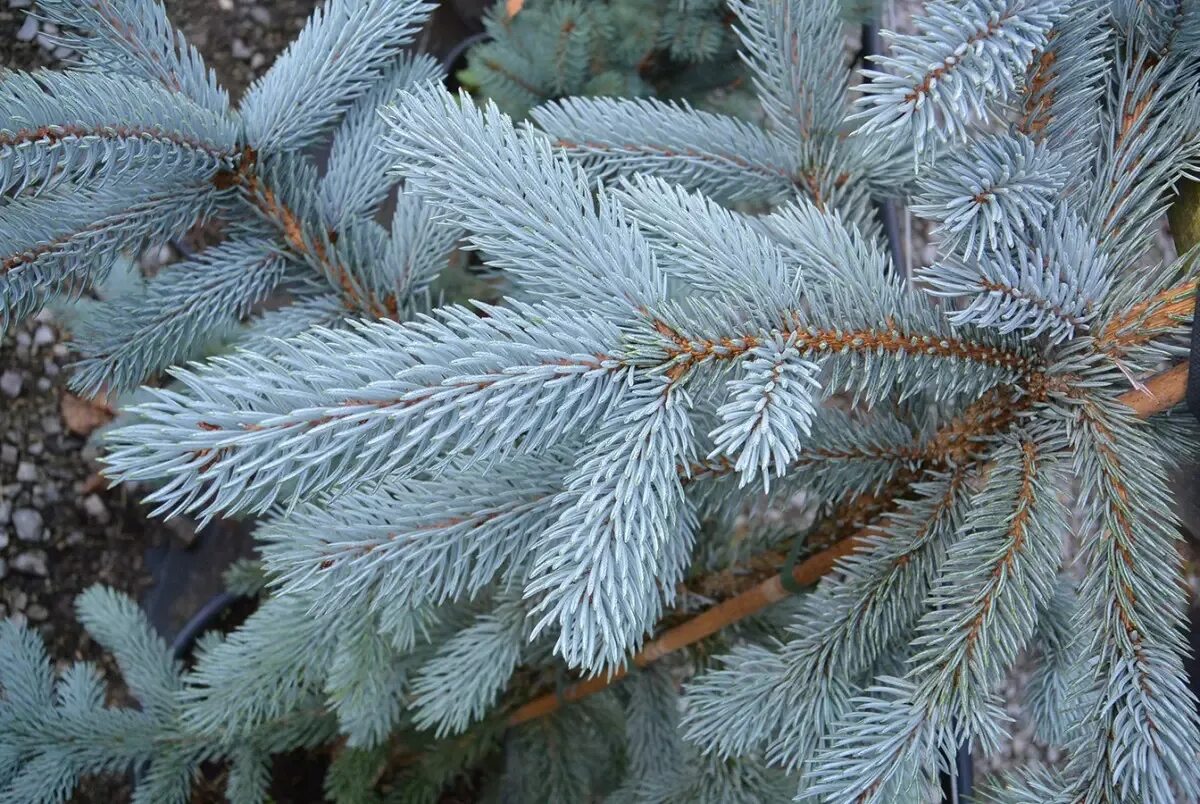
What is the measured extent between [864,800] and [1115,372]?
0.32 meters

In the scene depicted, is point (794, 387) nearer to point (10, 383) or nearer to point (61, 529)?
point (61, 529)

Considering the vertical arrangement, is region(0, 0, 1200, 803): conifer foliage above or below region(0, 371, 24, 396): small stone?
above

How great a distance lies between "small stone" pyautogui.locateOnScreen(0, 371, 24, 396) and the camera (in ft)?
5.96

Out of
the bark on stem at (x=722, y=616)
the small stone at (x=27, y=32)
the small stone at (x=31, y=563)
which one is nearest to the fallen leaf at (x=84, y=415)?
the small stone at (x=31, y=563)

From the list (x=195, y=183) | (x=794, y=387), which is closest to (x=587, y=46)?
(x=195, y=183)

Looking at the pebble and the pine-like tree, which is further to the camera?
the pebble

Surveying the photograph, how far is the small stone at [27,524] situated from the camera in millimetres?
1741

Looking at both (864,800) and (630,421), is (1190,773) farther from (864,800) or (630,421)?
(630,421)

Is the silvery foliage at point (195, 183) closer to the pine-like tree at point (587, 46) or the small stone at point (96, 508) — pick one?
the pine-like tree at point (587, 46)

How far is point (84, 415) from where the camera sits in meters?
1.82

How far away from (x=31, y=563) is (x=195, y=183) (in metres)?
1.36

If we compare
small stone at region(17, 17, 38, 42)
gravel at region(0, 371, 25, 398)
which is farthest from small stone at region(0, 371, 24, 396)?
small stone at region(17, 17, 38, 42)

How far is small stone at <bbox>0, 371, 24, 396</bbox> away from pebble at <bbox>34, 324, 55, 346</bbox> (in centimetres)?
8

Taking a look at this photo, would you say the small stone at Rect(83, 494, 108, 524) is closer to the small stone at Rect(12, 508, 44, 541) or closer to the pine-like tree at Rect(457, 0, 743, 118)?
the small stone at Rect(12, 508, 44, 541)
